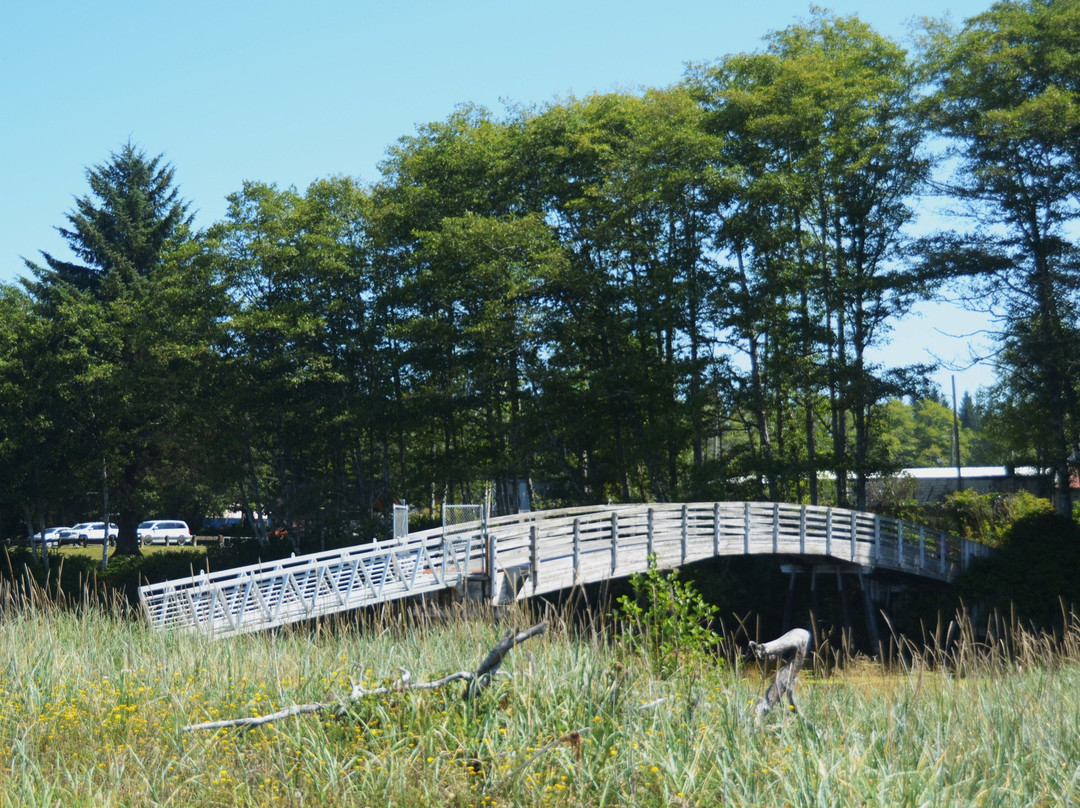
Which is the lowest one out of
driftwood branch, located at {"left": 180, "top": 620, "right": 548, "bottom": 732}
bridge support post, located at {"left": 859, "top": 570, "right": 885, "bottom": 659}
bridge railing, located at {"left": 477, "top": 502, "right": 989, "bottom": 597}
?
bridge support post, located at {"left": 859, "top": 570, "right": 885, "bottom": 659}

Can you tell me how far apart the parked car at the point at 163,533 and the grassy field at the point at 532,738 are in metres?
50.5

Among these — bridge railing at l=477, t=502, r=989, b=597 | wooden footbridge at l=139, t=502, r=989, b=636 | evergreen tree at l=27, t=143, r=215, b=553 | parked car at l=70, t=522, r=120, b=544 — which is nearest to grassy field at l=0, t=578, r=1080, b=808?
wooden footbridge at l=139, t=502, r=989, b=636

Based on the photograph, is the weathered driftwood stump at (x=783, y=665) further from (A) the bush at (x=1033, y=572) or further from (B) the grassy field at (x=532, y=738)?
(A) the bush at (x=1033, y=572)

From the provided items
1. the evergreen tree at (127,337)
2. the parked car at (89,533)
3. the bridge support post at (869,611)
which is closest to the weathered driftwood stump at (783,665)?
the bridge support post at (869,611)

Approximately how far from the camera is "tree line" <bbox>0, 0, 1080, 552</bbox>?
24.7m

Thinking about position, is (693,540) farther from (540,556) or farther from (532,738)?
(532,738)

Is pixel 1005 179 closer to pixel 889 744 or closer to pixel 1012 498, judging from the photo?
pixel 1012 498

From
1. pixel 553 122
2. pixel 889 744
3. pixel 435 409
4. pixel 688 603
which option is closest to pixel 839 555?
pixel 435 409

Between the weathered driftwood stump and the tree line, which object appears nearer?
the weathered driftwood stump

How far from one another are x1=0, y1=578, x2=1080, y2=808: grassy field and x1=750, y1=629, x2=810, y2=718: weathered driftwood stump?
13cm

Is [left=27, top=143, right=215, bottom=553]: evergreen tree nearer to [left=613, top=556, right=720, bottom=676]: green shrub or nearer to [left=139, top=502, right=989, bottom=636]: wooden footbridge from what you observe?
[left=139, top=502, right=989, bottom=636]: wooden footbridge

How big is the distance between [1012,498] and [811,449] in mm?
5609

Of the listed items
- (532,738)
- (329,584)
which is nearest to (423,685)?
(532,738)

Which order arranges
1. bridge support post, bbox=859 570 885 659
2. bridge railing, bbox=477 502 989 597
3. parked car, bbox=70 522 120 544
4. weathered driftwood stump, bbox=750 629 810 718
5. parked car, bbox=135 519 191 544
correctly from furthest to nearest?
parked car, bbox=135 519 191 544
parked car, bbox=70 522 120 544
bridge support post, bbox=859 570 885 659
bridge railing, bbox=477 502 989 597
weathered driftwood stump, bbox=750 629 810 718
